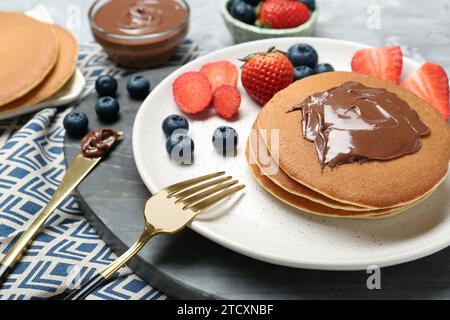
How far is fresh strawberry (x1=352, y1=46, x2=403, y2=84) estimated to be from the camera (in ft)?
6.63

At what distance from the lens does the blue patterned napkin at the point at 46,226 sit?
1.55 m

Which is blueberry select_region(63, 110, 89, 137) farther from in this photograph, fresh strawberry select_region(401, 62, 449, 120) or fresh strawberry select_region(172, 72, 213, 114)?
fresh strawberry select_region(401, 62, 449, 120)

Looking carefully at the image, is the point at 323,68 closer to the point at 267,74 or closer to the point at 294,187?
the point at 267,74

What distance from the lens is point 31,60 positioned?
7.13 ft

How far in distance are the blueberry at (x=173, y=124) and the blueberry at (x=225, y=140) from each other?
12 cm

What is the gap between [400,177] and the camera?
4.94ft

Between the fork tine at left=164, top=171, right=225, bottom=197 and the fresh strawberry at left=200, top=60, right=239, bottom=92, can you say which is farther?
the fresh strawberry at left=200, top=60, right=239, bottom=92

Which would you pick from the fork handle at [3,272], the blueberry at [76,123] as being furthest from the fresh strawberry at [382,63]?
the fork handle at [3,272]

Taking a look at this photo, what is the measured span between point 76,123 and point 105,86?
0.25 m

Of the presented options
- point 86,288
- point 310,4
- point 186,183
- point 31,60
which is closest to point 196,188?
point 186,183

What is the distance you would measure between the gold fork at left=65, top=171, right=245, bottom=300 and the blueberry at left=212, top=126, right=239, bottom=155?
19cm

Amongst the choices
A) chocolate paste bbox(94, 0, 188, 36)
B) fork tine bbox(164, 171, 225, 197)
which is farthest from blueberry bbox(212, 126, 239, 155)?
chocolate paste bbox(94, 0, 188, 36)

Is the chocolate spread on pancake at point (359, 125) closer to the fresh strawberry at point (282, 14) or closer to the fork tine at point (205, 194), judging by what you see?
the fork tine at point (205, 194)
